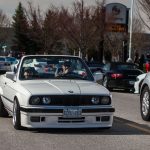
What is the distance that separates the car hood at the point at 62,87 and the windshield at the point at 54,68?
1.51 feet

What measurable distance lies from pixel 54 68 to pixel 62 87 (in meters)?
1.52

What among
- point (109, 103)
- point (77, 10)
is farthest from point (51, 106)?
point (77, 10)

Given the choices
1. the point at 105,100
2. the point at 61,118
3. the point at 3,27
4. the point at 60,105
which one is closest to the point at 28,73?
the point at 60,105

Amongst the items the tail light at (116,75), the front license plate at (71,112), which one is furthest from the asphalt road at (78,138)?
the tail light at (116,75)

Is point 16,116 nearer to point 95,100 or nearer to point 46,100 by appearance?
point 46,100

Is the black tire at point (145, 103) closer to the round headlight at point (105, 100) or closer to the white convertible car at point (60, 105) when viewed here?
the white convertible car at point (60, 105)

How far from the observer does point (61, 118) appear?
9734mm

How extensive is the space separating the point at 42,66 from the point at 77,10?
42.2 m

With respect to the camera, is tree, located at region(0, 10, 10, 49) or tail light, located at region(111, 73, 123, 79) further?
tree, located at region(0, 10, 10, 49)

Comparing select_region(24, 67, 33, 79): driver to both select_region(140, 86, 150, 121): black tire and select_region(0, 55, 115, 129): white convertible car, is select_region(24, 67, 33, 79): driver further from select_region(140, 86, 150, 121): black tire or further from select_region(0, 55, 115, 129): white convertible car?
select_region(140, 86, 150, 121): black tire

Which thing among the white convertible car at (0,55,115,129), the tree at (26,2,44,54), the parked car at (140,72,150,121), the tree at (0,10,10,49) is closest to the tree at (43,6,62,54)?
the tree at (26,2,44,54)

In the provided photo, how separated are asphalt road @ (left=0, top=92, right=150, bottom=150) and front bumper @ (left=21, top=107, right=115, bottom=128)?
180mm

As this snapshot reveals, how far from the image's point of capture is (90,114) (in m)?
9.81

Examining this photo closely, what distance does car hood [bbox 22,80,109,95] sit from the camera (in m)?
9.88
